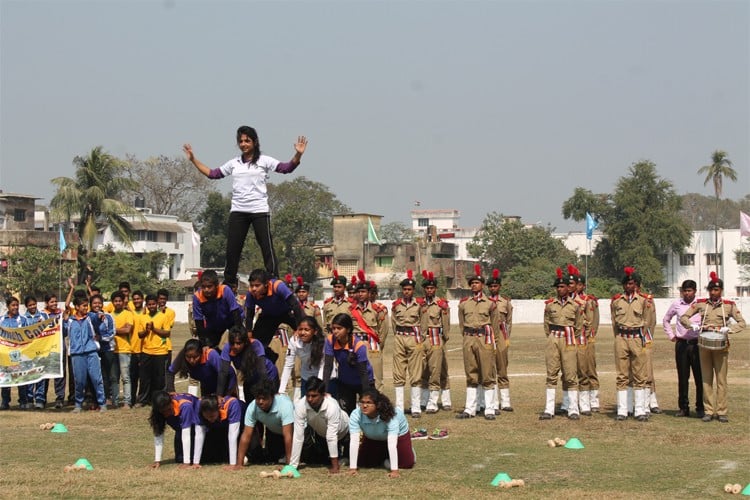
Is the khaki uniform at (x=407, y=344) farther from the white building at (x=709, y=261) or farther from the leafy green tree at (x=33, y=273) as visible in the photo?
the white building at (x=709, y=261)

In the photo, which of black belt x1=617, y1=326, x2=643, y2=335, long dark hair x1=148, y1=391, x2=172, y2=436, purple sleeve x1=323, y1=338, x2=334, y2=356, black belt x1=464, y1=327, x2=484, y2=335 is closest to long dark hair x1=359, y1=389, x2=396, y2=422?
purple sleeve x1=323, y1=338, x2=334, y2=356

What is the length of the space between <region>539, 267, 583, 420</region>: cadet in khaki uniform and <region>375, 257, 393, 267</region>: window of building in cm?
6922

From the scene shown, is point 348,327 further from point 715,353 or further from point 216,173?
point 715,353

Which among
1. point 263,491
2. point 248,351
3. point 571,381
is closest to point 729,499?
point 263,491

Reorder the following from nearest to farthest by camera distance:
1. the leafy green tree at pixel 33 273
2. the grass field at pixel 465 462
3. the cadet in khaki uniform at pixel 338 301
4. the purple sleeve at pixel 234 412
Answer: the grass field at pixel 465 462, the purple sleeve at pixel 234 412, the cadet in khaki uniform at pixel 338 301, the leafy green tree at pixel 33 273

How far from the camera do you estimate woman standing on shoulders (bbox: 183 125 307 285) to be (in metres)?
13.0

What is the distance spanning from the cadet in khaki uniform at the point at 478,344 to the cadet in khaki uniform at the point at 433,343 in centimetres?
54

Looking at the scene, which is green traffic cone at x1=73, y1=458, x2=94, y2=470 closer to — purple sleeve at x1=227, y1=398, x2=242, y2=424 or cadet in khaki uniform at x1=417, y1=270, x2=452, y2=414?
purple sleeve at x1=227, y1=398, x2=242, y2=424

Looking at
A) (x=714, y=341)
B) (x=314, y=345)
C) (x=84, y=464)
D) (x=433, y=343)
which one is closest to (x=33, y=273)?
(x=433, y=343)

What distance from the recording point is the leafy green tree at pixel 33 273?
61781 mm

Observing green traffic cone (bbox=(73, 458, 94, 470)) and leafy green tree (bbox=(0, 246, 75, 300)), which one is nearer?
green traffic cone (bbox=(73, 458, 94, 470))

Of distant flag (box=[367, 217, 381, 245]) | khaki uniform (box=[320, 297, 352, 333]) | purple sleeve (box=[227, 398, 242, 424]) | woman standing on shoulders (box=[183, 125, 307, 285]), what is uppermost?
distant flag (box=[367, 217, 381, 245])

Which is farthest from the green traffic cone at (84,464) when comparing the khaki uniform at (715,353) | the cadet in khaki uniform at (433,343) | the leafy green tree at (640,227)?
the leafy green tree at (640,227)

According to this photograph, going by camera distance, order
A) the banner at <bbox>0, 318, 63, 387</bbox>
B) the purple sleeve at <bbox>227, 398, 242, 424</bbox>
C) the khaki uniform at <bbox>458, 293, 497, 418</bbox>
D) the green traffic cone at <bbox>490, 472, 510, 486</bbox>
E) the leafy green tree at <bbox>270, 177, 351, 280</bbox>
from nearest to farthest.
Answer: the green traffic cone at <bbox>490, 472, 510, 486</bbox>, the purple sleeve at <bbox>227, 398, 242, 424</bbox>, the khaki uniform at <bbox>458, 293, 497, 418</bbox>, the banner at <bbox>0, 318, 63, 387</bbox>, the leafy green tree at <bbox>270, 177, 351, 280</bbox>
